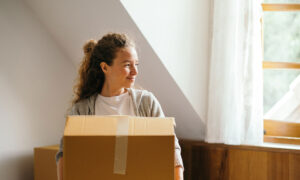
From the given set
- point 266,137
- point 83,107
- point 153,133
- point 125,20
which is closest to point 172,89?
point 125,20

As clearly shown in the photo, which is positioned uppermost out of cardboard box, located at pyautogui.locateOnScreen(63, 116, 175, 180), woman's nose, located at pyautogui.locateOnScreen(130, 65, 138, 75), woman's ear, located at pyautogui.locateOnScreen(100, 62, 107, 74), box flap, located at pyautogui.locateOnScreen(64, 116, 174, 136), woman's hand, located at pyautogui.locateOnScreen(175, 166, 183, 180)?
woman's ear, located at pyautogui.locateOnScreen(100, 62, 107, 74)

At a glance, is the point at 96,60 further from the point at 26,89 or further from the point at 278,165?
the point at 278,165

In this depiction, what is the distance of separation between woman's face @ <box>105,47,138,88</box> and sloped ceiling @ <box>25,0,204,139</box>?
0.52 metres

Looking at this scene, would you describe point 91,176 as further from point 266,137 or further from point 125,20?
point 266,137

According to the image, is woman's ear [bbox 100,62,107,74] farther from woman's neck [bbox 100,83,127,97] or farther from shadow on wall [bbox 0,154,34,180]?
shadow on wall [bbox 0,154,34,180]

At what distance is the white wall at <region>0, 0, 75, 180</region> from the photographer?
233 cm

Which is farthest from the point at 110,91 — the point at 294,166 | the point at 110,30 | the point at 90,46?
the point at 294,166

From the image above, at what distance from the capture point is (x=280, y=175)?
2242 mm

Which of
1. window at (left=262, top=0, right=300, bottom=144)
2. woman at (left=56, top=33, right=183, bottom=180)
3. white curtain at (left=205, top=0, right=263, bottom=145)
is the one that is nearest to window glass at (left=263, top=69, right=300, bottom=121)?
window at (left=262, top=0, right=300, bottom=144)

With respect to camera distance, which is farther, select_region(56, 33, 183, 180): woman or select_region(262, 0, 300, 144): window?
select_region(262, 0, 300, 144): window

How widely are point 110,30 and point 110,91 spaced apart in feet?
2.35

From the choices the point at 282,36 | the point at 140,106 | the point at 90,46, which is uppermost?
the point at 282,36

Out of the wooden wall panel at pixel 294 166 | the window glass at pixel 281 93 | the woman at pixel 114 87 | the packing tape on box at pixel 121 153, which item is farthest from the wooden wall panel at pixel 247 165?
the packing tape on box at pixel 121 153

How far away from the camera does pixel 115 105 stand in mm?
1612
